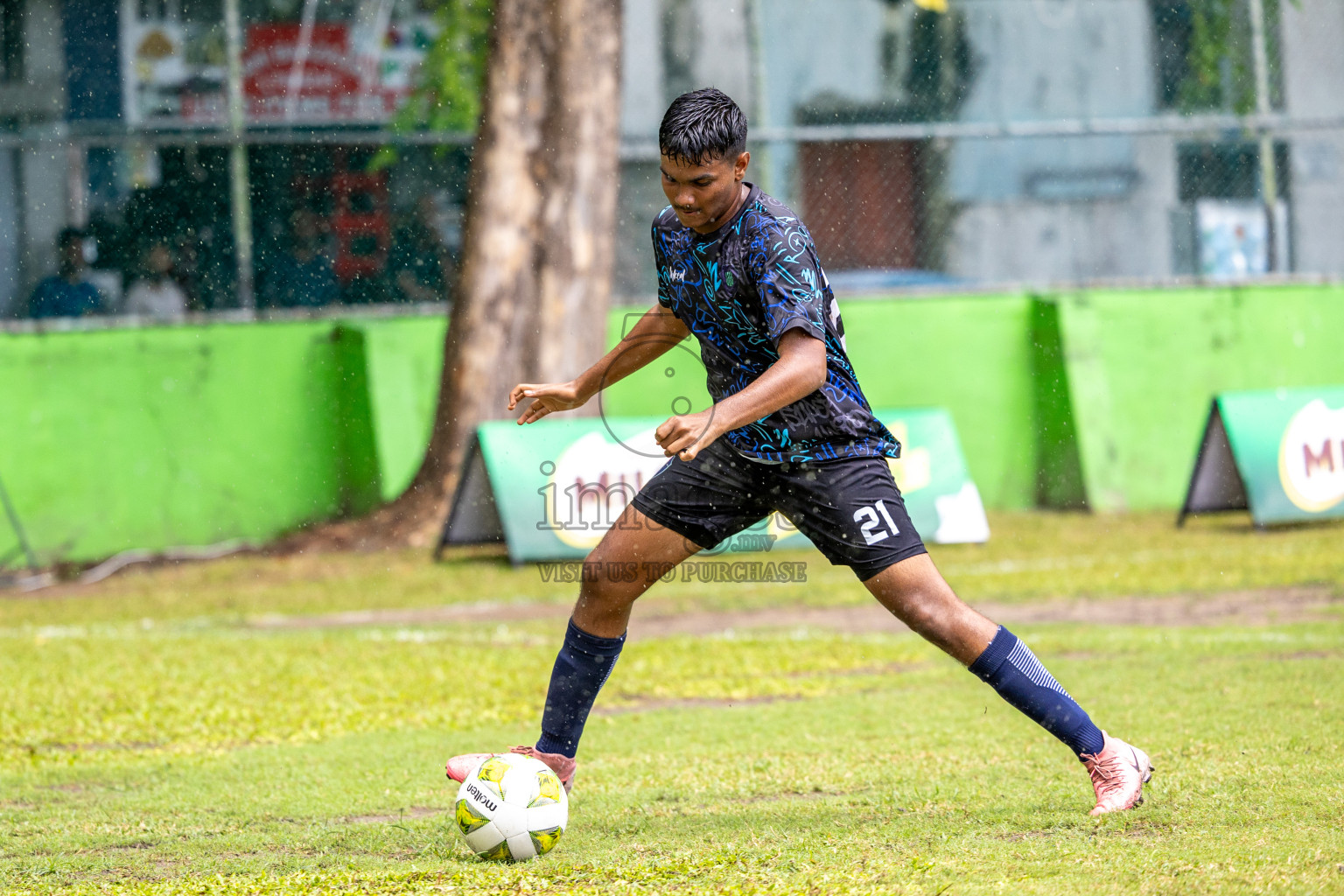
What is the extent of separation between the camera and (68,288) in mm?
12031

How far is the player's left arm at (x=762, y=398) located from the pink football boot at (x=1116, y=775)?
1.30 meters

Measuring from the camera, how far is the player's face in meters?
3.74

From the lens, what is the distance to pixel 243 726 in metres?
5.95

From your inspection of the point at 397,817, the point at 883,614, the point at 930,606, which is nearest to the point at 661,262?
the point at 930,606

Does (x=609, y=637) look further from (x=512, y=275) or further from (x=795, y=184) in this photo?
(x=795, y=184)

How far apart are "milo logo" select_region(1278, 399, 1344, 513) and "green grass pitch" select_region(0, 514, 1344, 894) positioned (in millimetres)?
1229

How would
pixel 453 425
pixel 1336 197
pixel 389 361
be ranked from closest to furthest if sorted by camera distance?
pixel 453 425 < pixel 389 361 < pixel 1336 197

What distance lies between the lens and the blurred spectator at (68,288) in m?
11.9

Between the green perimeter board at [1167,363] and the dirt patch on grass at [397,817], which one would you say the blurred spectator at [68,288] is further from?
the dirt patch on grass at [397,817]

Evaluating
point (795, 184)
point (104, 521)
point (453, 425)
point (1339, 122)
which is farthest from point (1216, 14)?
point (104, 521)

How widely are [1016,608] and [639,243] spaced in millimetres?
5686

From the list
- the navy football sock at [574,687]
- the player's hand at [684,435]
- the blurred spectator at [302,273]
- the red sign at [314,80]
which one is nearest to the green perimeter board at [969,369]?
the blurred spectator at [302,273]

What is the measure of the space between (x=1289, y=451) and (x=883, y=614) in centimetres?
417

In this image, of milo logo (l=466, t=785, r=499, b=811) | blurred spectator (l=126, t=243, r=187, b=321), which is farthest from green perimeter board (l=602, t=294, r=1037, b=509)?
milo logo (l=466, t=785, r=499, b=811)
